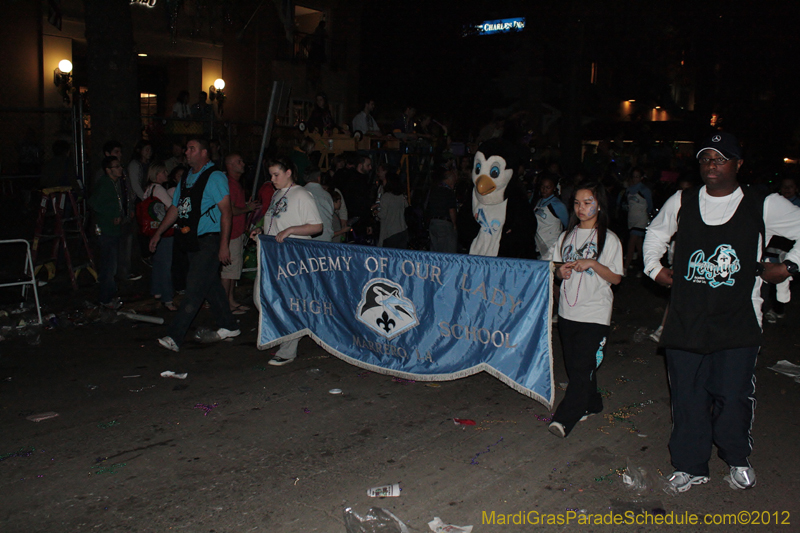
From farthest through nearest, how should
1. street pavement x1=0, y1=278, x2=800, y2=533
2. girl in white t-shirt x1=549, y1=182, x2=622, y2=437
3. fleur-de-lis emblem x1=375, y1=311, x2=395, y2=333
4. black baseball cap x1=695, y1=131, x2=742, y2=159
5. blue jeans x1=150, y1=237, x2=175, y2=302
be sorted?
blue jeans x1=150, y1=237, x2=175, y2=302, fleur-de-lis emblem x1=375, y1=311, x2=395, y2=333, girl in white t-shirt x1=549, y1=182, x2=622, y2=437, black baseball cap x1=695, y1=131, x2=742, y2=159, street pavement x1=0, y1=278, x2=800, y2=533

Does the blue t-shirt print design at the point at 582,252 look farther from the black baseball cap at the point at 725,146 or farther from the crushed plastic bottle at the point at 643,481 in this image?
the crushed plastic bottle at the point at 643,481

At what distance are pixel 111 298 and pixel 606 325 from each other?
6.35 m

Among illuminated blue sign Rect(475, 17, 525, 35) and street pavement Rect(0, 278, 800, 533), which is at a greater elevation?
illuminated blue sign Rect(475, 17, 525, 35)

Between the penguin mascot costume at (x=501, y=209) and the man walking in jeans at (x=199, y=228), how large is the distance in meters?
2.83

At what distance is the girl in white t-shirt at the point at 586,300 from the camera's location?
188 inches

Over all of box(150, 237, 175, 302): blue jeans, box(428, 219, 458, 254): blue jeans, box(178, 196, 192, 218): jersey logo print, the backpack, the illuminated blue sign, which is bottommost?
box(150, 237, 175, 302): blue jeans

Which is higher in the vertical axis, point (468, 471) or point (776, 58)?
point (776, 58)

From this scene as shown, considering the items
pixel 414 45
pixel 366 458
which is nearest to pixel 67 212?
pixel 366 458

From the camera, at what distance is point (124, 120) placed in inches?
427

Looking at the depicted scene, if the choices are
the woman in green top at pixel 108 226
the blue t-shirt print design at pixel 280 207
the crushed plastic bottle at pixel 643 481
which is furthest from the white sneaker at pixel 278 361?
the crushed plastic bottle at pixel 643 481

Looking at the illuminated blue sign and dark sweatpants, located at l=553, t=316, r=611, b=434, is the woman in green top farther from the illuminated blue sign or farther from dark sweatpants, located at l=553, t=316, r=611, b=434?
the illuminated blue sign

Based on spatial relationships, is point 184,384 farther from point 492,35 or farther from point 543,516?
point 492,35

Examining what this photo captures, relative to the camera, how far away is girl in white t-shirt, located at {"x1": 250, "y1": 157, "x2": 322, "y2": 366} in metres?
6.51

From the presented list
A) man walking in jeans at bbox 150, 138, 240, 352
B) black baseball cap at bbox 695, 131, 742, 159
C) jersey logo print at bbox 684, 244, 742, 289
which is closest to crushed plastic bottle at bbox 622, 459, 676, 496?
jersey logo print at bbox 684, 244, 742, 289
